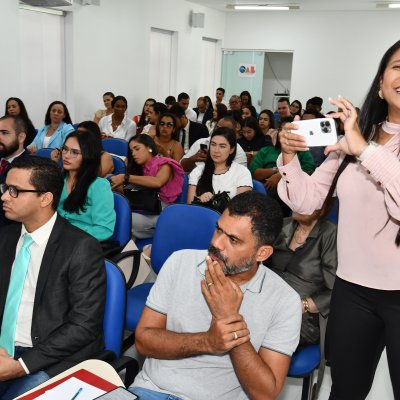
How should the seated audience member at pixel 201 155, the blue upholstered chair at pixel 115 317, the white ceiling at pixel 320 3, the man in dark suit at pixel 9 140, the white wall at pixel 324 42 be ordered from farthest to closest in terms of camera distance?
the white wall at pixel 324 42 < the white ceiling at pixel 320 3 < the seated audience member at pixel 201 155 < the man in dark suit at pixel 9 140 < the blue upholstered chair at pixel 115 317

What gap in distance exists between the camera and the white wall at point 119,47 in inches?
299

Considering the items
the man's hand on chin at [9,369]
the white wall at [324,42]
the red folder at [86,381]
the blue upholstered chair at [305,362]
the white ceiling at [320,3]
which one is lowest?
the blue upholstered chair at [305,362]

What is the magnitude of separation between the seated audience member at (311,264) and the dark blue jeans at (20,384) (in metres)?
1.16

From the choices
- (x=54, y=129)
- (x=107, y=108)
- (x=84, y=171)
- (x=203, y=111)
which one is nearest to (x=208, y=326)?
(x=84, y=171)

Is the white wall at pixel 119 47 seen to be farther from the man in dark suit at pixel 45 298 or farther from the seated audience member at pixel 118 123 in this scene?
the man in dark suit at pixel 45 298

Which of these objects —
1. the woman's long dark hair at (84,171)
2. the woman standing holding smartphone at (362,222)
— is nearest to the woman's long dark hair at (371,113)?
the woman standing holding smartphone at (362,222)

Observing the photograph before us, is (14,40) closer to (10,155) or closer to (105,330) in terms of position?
(10,155)

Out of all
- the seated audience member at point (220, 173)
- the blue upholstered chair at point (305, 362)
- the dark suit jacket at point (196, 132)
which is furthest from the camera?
the dark suit jacket at point (196, 132)

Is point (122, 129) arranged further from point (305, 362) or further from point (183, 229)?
point (305, 362)

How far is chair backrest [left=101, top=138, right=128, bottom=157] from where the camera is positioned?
17.2 feet

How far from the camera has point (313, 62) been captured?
11.6 metres

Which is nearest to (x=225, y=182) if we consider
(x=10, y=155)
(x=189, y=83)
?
(x=10, y=155)

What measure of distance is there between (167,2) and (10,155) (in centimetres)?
693

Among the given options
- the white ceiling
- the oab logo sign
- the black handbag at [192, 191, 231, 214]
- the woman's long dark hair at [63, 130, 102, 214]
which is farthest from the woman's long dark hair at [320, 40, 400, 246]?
the oab logo sign
